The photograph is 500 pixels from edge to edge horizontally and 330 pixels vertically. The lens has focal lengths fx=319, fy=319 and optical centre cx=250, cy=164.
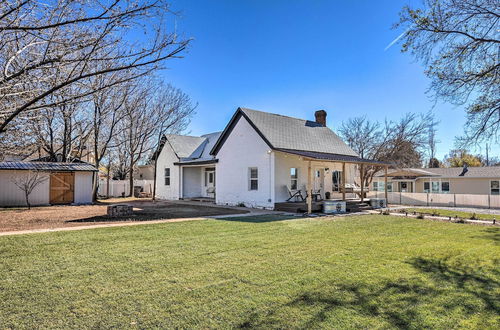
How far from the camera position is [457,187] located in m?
29.0

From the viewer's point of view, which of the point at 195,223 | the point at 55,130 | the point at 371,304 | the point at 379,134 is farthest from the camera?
the point at 379,134

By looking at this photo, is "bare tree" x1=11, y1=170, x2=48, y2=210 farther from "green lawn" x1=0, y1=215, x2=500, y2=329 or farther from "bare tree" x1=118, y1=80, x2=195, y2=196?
"green lawn" x1=0, y1=215, x2=500, y2=329

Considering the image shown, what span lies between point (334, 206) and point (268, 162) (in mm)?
4124

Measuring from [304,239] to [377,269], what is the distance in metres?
2.97

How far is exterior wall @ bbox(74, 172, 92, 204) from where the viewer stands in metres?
20.5

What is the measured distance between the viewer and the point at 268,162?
17.2 m

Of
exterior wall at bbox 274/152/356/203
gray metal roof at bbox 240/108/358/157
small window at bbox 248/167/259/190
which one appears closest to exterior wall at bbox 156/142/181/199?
small window at bbox 248/167/259/190

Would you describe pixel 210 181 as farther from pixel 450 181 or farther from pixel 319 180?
pixel 450 181

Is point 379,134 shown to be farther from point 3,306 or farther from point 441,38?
point 3,306

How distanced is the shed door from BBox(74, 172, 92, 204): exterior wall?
A: 0.74 ft

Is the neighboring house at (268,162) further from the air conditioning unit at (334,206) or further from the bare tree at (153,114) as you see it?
the bare tree at (153,114)

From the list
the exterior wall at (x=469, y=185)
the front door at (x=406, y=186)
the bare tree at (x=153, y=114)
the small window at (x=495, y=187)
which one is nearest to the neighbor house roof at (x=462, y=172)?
the exterior wall at (x=469, y=185)

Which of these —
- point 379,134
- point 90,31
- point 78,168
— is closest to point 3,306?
point 90,31

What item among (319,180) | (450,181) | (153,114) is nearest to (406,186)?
(450,181)
